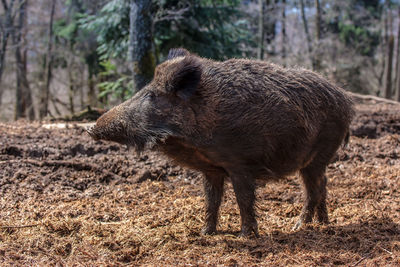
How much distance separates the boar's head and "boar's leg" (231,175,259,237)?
0.77 metres

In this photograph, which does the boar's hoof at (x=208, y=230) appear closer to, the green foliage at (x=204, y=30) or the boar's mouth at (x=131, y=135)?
the boar's mouth at (x=131, y=135)

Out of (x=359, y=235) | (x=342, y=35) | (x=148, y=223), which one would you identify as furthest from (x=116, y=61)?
(x=342, y=35)

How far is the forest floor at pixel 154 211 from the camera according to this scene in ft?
12.1

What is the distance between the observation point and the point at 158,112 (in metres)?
4.19

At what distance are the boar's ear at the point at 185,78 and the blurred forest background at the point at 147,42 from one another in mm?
1745

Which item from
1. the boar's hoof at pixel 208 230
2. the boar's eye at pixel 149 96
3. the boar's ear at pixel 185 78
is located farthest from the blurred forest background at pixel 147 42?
the boar's hoof at pixel 208 230

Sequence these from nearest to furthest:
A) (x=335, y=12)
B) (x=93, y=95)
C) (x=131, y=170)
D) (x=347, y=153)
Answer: (x=131, y=170), (x=347, y=153), (x=93, y=95), (x=335, y=12)

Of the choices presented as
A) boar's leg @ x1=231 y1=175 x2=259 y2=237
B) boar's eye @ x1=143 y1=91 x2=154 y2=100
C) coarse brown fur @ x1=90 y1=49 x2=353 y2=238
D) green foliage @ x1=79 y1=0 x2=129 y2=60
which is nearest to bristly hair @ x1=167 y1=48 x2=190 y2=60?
coarse brown fur @ x1=90 y1=49 x2=353 y2=238

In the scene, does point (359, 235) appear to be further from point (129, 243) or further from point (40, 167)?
point (40, 167)

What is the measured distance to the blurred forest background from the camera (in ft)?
41.0

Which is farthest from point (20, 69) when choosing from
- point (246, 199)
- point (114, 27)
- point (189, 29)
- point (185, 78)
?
point (246, 199)

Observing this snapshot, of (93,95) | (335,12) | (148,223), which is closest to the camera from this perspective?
Answer: (148,223)

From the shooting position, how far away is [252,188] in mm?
4172

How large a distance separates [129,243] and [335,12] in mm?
24696
